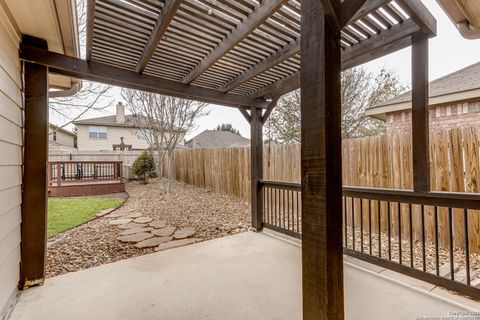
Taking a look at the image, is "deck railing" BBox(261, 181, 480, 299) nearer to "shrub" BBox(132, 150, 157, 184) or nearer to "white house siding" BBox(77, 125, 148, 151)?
"shrub" BBox(132, 150, 157, 184)

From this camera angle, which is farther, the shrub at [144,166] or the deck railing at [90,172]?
the shrub at [144,166]

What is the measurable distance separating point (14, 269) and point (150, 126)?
21.4 feet

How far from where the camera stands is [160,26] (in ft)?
6.75

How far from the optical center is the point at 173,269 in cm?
280

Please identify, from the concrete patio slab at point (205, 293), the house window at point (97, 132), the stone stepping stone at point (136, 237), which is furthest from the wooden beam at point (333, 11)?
the house window at point (97, 132)

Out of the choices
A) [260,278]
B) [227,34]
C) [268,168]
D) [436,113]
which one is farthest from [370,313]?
[436,113]

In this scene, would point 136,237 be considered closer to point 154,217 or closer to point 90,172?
Result: point 154,217

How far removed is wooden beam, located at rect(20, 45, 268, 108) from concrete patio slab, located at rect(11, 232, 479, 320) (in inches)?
87.2

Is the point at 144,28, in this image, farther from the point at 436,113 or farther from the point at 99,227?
the point at 436,113

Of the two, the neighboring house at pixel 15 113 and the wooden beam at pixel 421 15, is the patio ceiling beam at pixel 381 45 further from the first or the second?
the neighboring house at pixel 15 113

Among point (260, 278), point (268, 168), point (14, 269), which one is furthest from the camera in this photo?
point (268, 168)

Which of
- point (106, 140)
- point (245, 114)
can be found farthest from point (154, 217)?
point (106, 140)

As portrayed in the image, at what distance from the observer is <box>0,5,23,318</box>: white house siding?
6.16 feet

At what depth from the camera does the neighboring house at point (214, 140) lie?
25047 millimetres
